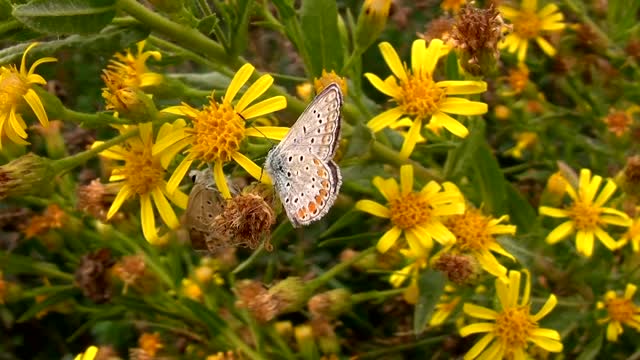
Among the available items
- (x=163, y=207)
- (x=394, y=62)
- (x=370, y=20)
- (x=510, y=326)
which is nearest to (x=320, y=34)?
(x=370, y=20)

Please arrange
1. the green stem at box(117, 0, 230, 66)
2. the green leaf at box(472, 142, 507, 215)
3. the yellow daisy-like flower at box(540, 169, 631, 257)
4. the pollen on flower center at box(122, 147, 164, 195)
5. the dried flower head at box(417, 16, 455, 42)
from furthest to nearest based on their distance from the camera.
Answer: the dried flower head at box(417, 16, 455, 42)
the yellow daisy-like flower at box(540, 169, 631, 257)
the green leaf at box(472, 142, 507, 215)
the pollen on flower center at box(122, 147, 164, 195)
the green stem at box(117, 0, 230, 66)

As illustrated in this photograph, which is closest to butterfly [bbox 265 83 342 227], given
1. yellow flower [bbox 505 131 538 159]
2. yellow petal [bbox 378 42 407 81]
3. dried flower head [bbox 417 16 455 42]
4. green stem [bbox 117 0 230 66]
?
green stem [bbox 117 0 230 66]

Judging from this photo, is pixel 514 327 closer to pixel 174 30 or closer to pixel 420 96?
pixel 420 96

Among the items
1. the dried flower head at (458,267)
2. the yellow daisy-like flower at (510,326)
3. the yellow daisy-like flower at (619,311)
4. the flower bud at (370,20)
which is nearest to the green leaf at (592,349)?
the yellow daisy-like flower at (619,311)

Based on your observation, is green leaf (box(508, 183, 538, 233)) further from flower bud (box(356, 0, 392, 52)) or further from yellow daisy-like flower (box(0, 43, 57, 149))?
yellow daisy-like flower (box(0, 43, 57, 149))

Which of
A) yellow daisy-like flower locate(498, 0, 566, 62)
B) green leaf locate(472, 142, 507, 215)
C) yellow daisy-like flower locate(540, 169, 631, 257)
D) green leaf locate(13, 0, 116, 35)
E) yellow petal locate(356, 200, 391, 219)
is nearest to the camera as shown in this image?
green leaf locate(13, 0, 116, 35)

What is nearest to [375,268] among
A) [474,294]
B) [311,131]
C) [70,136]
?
[474,294]
